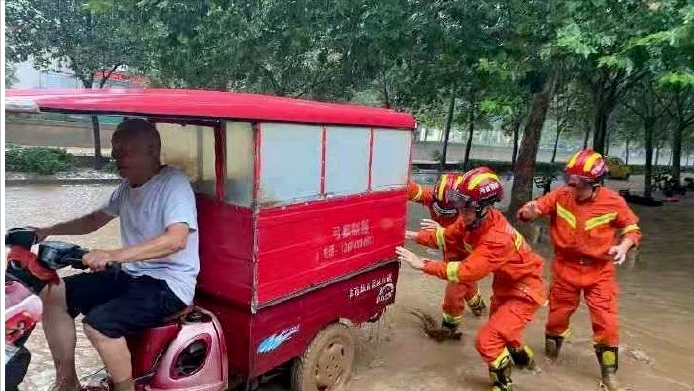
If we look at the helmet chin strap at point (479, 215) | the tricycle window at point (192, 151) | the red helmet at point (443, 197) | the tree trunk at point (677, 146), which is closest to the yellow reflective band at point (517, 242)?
the helmet chin strap at point (479, 215)

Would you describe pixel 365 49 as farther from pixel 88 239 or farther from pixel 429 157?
pixel 429 157

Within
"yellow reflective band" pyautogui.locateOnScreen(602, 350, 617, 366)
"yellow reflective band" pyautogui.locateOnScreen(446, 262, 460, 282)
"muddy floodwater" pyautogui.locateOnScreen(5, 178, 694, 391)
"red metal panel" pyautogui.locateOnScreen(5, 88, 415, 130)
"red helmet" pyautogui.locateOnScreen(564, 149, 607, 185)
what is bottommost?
"muddy floodwater" pyautogui.locateOnScreen(5, 178, 694, 391)

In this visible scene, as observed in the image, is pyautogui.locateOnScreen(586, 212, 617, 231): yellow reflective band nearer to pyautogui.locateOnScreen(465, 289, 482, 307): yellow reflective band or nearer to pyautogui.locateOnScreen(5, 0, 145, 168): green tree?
pyautogui.locateOnScreen(465, 289, 482, 307): yellow reflective band

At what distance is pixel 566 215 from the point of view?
4242mm

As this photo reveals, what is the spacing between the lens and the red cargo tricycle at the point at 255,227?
268 centimetres

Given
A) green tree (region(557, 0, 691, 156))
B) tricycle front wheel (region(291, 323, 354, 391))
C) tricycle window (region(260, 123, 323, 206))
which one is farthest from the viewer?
green tree (region(557, 0, 691, 156))

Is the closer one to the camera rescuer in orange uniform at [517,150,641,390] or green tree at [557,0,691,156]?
rescuer in orange uniform at [517,150,641,390]

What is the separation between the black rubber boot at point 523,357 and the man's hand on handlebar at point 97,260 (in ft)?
9.42

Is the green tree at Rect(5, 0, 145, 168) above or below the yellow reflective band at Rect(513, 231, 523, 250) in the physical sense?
above

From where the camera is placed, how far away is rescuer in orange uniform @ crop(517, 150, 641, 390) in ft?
13.3

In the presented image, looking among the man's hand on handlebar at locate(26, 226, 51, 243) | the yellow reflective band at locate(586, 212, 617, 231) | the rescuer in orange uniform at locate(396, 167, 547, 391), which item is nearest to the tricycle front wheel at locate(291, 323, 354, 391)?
the rescuer in orange uniform at locate(396, 167, 547, 391)

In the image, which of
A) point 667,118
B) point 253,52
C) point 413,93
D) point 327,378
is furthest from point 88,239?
point 667,118

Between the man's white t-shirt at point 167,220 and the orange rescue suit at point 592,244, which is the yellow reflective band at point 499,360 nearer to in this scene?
the orange rescue suit at point 592,244

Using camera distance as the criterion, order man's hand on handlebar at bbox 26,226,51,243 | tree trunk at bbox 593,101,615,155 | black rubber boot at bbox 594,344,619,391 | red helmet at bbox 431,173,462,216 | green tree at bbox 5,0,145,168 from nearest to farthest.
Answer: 1. man's hand on handlebar at bbox 26,226,51,243
2. black rubber boot at bbox 594,344,619,391
3. red helmet at bbox 431,173,462,216
4. tree trunk at bbox 593,101,615,155
5. green tree at bbox 5,0,145,168
